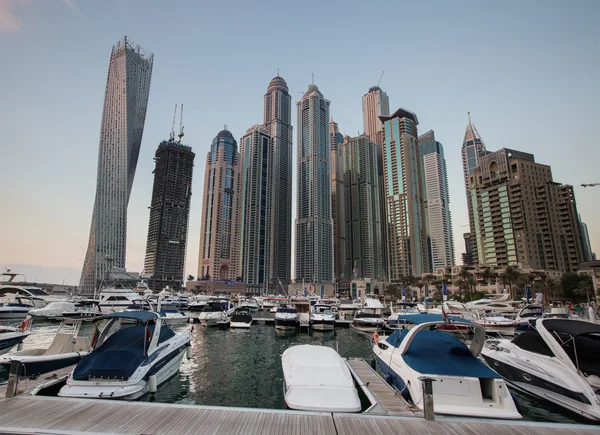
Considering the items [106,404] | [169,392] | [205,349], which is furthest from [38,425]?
[205,349]

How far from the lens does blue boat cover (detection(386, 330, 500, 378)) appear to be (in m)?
10.5

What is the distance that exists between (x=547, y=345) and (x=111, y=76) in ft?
651

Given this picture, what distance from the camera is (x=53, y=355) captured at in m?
15.7

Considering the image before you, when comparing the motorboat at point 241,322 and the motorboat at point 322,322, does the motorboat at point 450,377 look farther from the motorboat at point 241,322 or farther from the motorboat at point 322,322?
the motorboat at point 241,322

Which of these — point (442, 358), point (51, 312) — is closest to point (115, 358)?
point (442, 358)

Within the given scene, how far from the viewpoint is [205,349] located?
88.4 feet

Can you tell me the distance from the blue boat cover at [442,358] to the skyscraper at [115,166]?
164 metres

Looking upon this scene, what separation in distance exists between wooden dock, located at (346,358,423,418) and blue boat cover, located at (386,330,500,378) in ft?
4.26

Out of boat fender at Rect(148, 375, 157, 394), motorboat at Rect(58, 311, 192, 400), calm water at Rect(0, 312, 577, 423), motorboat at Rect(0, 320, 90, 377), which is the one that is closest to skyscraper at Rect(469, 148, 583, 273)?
calm water at Rect(0, 312, 577, 423)

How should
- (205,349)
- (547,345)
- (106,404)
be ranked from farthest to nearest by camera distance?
(205,349) → (547,345) → (106,404)

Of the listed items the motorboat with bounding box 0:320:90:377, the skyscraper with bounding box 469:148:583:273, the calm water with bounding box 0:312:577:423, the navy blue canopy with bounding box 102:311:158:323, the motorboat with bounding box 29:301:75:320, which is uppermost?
the skyscraper with bounding box 469:148:583:273

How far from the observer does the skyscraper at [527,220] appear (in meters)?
130

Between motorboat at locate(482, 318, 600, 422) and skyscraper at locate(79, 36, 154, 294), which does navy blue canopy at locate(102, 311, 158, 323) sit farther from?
skyscraper at locate(79, 36, 154, 294)

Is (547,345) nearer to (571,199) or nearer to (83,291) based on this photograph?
(571,199)
